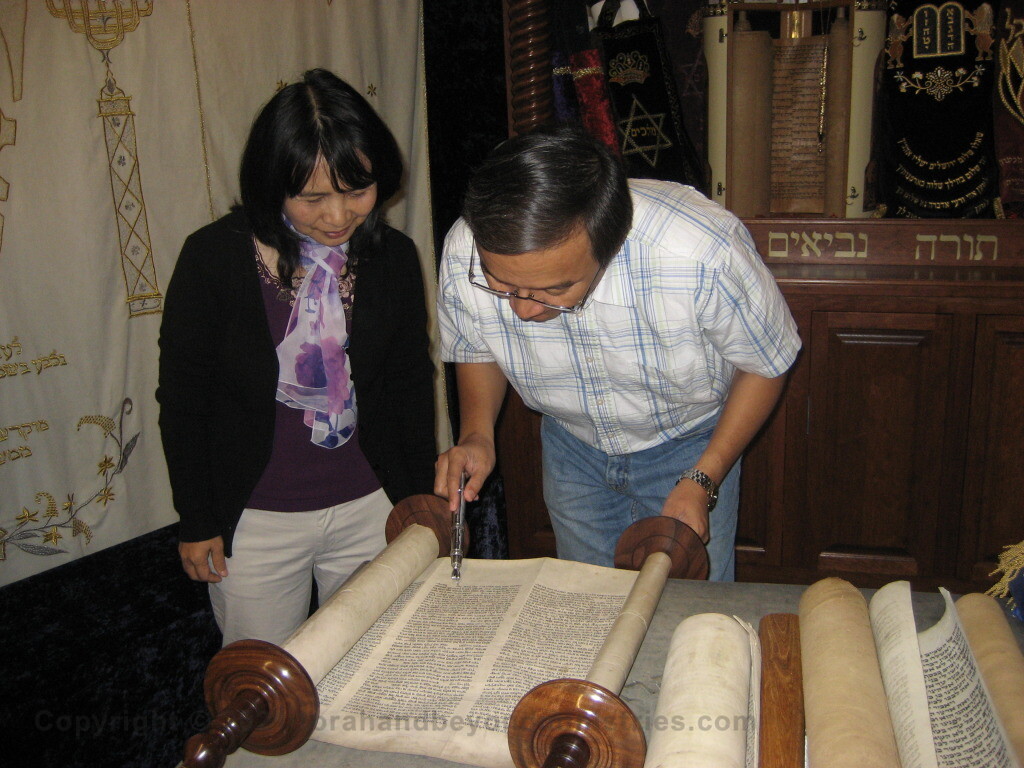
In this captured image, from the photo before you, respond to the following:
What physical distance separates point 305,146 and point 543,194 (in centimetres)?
44

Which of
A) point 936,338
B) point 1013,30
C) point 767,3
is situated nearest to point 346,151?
point 767,3

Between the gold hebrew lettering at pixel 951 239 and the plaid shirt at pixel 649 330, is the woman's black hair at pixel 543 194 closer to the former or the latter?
the plaid shirt at pixel 649 330

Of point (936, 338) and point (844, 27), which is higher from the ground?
point (844, 27)

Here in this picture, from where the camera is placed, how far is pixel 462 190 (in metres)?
2.33

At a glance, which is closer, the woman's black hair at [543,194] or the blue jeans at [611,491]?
the woman's black hair at [543,194]

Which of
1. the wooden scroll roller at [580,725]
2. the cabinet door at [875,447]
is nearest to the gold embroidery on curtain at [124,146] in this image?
the wooden scroll roller at [580,725]

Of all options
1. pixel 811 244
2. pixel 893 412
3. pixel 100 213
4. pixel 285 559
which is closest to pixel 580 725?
pixel 285 559

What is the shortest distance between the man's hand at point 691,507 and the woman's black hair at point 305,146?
2.25ft

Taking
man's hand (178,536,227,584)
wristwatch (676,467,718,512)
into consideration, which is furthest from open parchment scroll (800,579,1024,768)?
man's hand (178,536,227,584)

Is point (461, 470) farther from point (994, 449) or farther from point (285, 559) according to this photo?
point (994, 449)

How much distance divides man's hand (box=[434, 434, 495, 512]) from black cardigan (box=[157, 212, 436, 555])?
0.86 feet

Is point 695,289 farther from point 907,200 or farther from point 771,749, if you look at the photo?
point 907,200

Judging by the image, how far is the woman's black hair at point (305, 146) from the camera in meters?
1.24

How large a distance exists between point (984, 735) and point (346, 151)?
1.09m
